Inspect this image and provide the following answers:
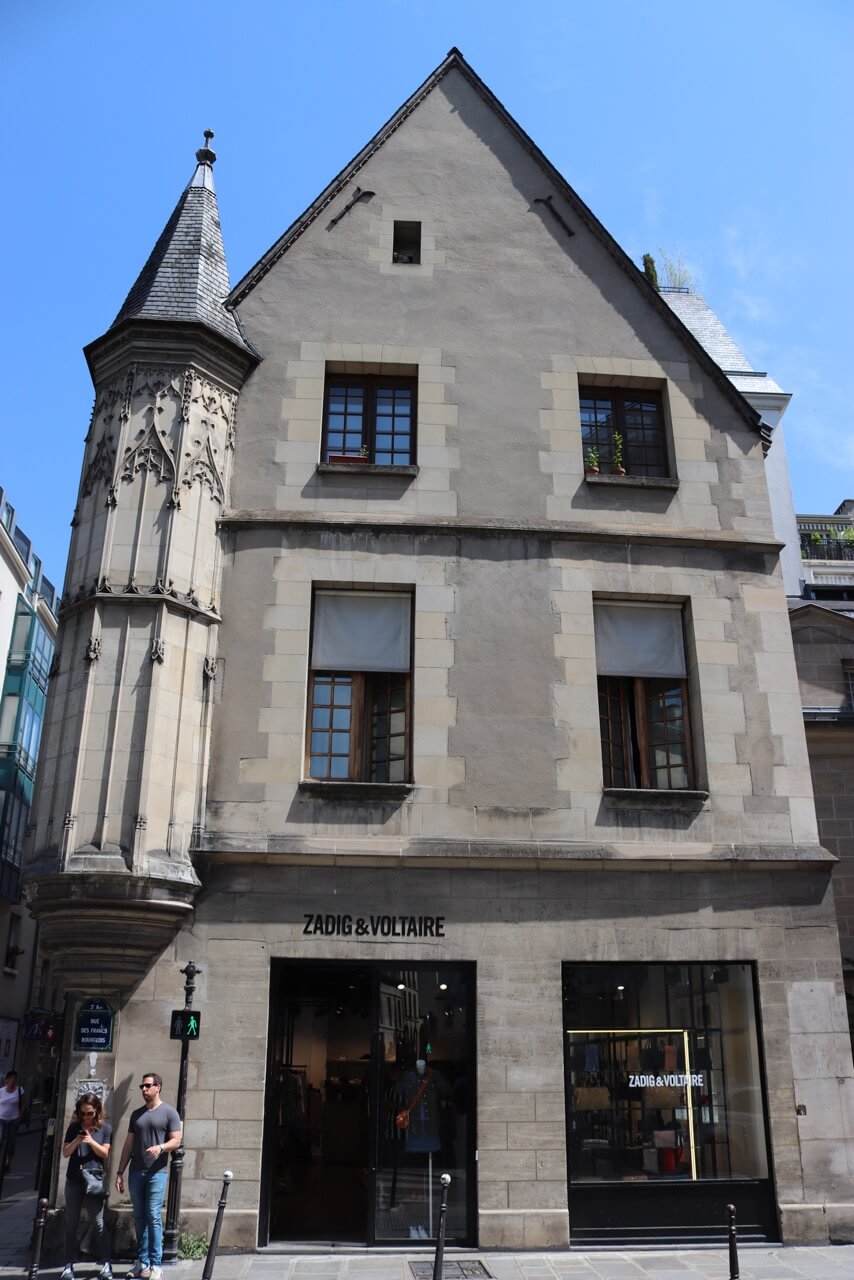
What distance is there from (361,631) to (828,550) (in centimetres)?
3313

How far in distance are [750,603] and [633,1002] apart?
5607 millimetres

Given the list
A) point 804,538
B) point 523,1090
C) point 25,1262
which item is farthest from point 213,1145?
point 804,538

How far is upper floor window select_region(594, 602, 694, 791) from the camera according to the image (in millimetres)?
13586

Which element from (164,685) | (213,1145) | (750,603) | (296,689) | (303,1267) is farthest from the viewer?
(750,603)

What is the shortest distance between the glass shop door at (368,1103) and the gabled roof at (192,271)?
28.9ft

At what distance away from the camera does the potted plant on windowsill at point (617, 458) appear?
48.8 ft

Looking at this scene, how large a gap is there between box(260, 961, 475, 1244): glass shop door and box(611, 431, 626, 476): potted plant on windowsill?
7276mm

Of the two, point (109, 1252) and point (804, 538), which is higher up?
point (804, 538)

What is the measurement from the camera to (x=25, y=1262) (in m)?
10.8

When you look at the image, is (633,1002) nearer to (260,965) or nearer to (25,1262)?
(260,965)

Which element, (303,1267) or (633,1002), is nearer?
(303,1267)

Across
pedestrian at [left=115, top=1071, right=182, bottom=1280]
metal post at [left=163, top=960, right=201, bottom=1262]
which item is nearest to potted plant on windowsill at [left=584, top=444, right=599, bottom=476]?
metal post at [left=163, top=960, right=201, bottom=1262]

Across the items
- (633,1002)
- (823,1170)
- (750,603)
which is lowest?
(823,1170)

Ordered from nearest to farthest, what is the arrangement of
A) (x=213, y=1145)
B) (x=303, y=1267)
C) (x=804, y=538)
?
(x=303, y=1267) → (x=213, y=1145) → (x=804, y=538)
